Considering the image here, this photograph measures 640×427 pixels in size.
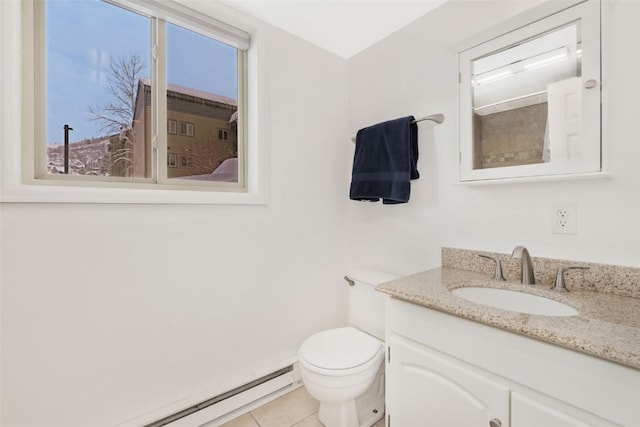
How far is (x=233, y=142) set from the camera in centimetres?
171

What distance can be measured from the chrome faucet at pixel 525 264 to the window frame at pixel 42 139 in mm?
1235

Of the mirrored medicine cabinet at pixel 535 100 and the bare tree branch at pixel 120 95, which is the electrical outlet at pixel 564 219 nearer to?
the mirrored medicine cabinet at pixel 535 100

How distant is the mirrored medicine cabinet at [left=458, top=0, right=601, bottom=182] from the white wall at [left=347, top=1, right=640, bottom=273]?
0.19ft

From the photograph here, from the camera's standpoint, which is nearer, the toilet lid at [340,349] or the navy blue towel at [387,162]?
the toilet lid at [340,349]

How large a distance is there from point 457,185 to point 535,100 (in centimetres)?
46

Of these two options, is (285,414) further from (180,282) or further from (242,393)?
(180,282)

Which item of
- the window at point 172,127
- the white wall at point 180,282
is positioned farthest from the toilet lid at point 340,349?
the window at point 172,127

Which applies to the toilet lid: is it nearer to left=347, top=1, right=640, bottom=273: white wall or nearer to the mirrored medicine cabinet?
left=347, top=1, right=640, bottom=273: white wall

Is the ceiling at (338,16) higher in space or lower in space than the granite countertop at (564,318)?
higher

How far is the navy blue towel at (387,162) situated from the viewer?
153cm

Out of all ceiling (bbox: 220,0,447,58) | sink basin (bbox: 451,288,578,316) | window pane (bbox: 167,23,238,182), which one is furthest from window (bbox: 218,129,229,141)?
sink basin (bbox: 451,288,578,316)

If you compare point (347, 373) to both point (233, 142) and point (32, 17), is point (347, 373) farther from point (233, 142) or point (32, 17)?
point (32, 17)

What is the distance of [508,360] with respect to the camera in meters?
0.81

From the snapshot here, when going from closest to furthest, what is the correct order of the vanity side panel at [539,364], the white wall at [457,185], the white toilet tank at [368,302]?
1. the vanity side panel at [539,364]
2. the white wall at [457,185]
3. the white toilet tank at [368,302]
